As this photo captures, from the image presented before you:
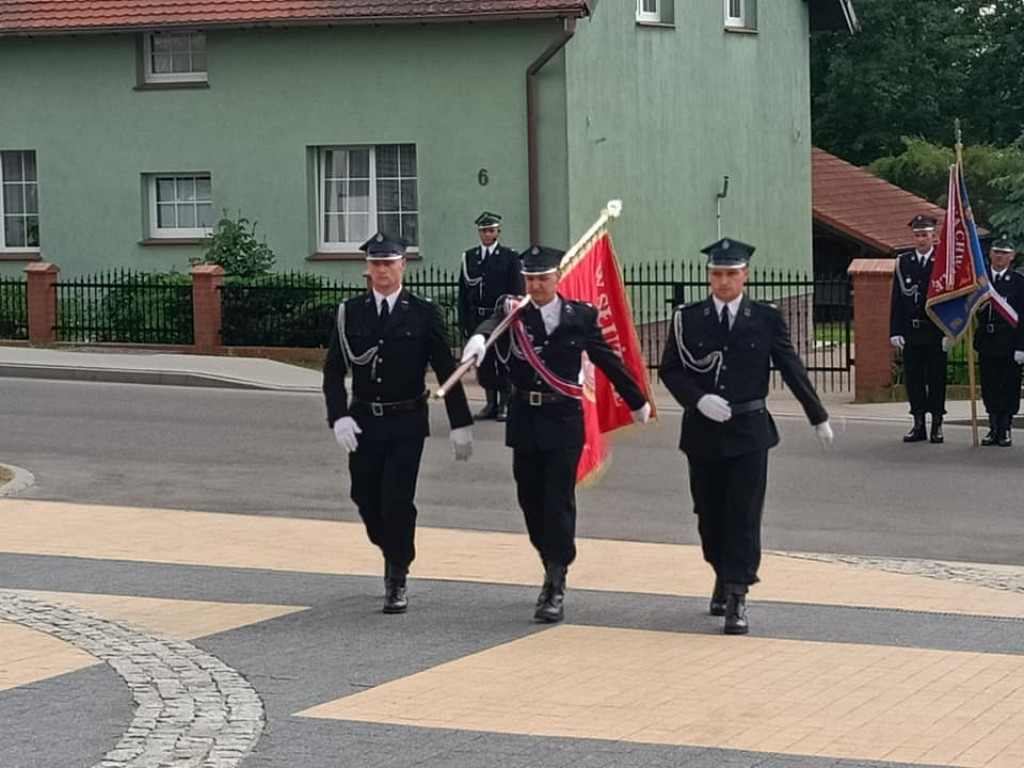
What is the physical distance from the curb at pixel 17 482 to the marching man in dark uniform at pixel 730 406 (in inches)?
267

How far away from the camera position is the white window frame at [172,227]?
100 feet

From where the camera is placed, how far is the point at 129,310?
28.9 m

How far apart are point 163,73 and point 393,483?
20397 mm

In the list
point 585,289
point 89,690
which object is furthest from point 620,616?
point 89,690

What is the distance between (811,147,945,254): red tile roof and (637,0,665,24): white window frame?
9.69 meters

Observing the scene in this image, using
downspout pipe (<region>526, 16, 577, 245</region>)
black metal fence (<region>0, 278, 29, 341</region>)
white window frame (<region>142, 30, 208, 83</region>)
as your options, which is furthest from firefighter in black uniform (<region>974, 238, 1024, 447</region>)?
black metal fence (<region>0, 278, 29, 341</region>)

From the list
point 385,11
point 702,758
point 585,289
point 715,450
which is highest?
point 385,11

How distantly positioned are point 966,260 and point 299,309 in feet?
34.8

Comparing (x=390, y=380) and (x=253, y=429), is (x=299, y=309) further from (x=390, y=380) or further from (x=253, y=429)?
(x=390, y=380)

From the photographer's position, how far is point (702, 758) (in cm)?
816

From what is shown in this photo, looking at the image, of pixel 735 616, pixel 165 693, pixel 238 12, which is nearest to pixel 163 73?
pixel 238 12

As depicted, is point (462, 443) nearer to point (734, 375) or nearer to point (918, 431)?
point (734, 375)

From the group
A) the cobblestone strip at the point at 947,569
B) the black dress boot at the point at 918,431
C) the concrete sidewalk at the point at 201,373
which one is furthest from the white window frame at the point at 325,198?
the cobblestone strip at the point at 947,569

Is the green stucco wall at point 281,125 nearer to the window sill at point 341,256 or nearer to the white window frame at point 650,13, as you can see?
the window sill at point 341,256
